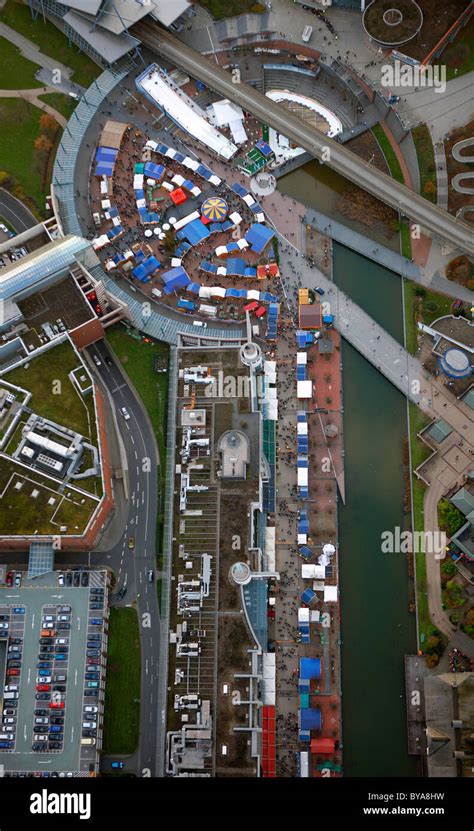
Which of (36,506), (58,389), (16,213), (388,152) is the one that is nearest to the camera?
(36,506)

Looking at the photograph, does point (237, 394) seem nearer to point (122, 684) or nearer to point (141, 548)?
point (141, 548)

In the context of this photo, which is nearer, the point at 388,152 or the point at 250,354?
the point at 250,354

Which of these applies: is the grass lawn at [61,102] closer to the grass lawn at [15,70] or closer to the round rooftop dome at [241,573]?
the grass lawn at [15,70]

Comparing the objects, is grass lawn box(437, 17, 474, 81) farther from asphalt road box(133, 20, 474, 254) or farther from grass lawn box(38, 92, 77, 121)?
grass lawn box(38, 92, 77, 121)

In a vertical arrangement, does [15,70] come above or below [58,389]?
→ above

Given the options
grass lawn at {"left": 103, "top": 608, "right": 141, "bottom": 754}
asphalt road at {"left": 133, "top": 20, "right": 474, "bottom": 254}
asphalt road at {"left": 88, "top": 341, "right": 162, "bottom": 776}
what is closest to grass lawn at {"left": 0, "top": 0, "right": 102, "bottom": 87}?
asphalt road at {"left": 133, "top": 20, "right": 474, "bottom": 254}

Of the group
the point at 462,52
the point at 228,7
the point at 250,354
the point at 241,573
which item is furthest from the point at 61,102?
the point at 241,573
